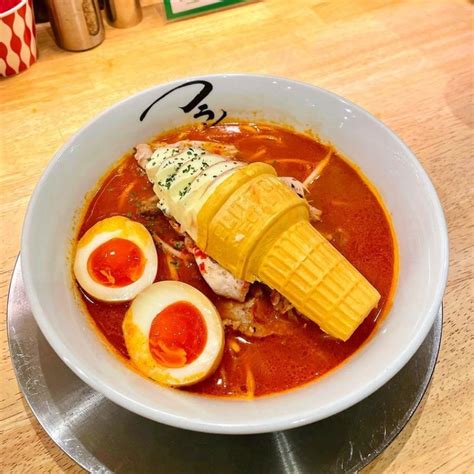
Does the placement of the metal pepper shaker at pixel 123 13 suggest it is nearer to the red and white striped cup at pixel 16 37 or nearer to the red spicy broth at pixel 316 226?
the red and white striped cup at pixel 16 37

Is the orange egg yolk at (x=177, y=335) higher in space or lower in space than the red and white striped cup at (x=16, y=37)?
lower

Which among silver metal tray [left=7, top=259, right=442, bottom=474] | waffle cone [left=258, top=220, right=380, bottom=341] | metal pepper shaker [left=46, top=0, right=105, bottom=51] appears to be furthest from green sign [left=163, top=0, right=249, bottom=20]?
silver metal tray [left=7, top=259, right=442, bottom=474]

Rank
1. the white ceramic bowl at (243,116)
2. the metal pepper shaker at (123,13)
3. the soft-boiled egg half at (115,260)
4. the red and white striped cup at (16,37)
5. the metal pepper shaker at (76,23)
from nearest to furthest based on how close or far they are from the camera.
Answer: the white ceramic bowl at (243,116), the soft-boiled egg half at (115,260), the red and white striped cup at (16,37), the metal pepper shaker at (76,23), the metal pepper shaker at (123,13)

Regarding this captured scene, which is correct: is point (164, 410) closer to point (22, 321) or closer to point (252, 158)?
point (22, 321)

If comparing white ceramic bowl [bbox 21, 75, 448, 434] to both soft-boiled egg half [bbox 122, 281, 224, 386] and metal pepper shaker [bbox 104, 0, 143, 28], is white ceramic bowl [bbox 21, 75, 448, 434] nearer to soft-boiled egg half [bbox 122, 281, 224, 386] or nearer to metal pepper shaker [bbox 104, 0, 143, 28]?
soft-boiled egg half [bbox 122, 281, 224, 386]

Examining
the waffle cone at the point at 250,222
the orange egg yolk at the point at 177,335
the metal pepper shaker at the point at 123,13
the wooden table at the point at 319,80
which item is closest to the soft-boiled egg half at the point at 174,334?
the orange egg yolk at the point at 177,335

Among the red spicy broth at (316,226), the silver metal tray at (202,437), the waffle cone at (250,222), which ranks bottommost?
the silver metal tray at (202,437)

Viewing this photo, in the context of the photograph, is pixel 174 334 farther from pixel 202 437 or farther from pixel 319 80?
pixel 319 80
